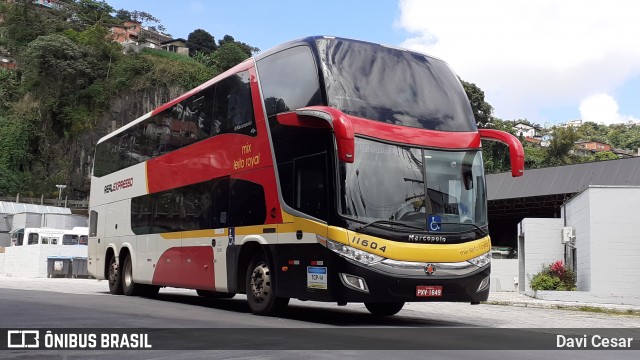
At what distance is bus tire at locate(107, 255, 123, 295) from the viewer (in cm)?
1888

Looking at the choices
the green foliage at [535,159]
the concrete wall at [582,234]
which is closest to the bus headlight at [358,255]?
the concrete wall at [582,234]

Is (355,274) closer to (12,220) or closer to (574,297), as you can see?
(574,297)

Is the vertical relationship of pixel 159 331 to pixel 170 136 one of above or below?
below

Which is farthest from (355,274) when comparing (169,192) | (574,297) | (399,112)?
(574,297)

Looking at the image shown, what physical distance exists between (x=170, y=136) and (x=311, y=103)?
6208 millimetres

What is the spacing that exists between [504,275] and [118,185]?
2323cm

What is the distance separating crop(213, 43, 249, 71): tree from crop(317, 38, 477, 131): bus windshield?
325 ft

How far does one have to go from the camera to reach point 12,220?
55344 millimetres

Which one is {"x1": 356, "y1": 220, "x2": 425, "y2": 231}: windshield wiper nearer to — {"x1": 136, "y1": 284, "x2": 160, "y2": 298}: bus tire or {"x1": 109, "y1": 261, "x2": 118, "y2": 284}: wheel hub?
{"x1": 136, "y1": 284, "x2": 160, "y2": 298}: bus tire

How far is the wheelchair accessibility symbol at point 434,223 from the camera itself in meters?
10.4

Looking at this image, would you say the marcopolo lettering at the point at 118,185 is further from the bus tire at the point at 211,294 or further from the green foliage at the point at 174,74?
the green foliage at the point at 174,74

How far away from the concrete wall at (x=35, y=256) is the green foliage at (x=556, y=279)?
83.2ft

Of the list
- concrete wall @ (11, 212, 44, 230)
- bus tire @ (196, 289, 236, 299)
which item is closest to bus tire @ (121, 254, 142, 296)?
bus tire @ (196, 289, 236, 299)

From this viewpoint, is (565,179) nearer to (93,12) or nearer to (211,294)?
(211,294)
